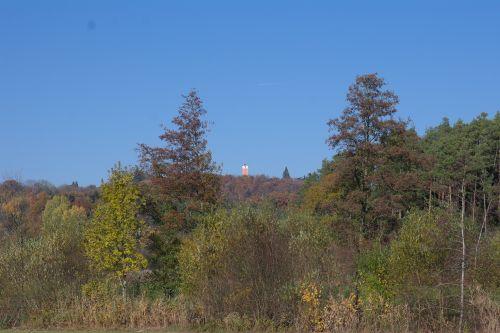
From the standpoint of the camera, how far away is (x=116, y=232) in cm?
1773

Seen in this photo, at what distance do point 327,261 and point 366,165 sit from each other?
16449 millimetres

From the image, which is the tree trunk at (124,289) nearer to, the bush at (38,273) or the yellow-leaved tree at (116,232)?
the yellow-leaved tree at (116,232)

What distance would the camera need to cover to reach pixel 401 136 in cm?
3184

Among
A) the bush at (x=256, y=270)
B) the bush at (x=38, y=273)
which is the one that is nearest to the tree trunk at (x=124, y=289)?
the bush at (x=38, y=273)

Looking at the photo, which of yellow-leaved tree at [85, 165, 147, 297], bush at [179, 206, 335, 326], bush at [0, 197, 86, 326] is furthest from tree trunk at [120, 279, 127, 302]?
bush at [179, 206, 335, 326]

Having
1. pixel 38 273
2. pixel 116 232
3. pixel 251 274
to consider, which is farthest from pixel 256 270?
pixel 38 273

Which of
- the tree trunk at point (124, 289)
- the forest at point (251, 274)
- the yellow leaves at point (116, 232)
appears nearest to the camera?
the forest at point (251, 274)

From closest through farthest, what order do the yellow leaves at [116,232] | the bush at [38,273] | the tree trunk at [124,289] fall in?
the tree trunk at [124,289], the bush at [38,273], the yellow leaves at [116,232]

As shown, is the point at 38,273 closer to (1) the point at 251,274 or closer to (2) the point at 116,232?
(2) the point at 116,232

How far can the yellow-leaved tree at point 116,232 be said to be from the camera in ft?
57.1

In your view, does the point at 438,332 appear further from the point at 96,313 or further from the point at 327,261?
the point at 96,313

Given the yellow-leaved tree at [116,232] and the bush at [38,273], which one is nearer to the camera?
the bush at [38,273]

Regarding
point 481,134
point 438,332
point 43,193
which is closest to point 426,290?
point 438,332

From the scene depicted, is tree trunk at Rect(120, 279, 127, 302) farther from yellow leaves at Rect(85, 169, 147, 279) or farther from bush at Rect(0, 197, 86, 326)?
bush at Rect(0, 197, 86, 326)
